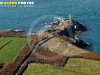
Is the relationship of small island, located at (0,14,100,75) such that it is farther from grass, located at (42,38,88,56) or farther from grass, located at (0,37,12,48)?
grass, located at (0,37,12,48)

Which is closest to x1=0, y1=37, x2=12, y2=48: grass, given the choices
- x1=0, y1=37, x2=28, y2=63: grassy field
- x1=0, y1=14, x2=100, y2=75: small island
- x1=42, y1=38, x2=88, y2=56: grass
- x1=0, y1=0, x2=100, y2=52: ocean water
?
x1=0, y1=37, x2=28, y2=63: grassy field

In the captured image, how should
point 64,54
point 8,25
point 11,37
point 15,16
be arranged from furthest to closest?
point 15,16
point 8,25
point 11,37
point 64,54

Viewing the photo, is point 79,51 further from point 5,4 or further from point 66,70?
point 5,4

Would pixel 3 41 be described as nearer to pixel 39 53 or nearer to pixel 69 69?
pixel 39 53

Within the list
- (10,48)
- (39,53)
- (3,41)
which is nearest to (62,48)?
(39,53)

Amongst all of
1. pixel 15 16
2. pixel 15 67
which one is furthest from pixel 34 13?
pixel 15 67

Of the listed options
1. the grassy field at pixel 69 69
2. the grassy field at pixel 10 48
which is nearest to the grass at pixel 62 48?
the grassy field at pixel 69 69
